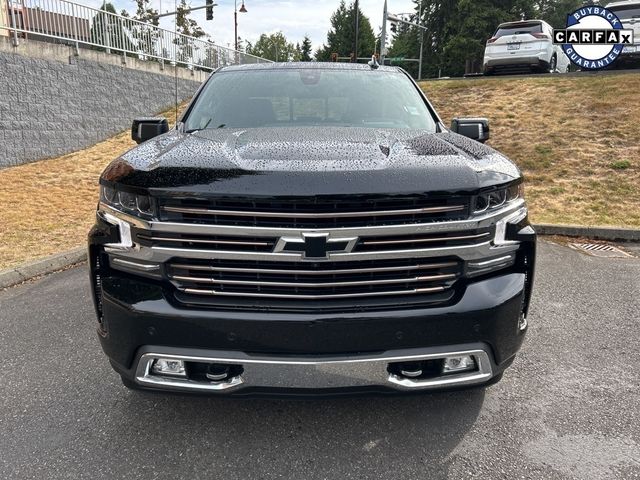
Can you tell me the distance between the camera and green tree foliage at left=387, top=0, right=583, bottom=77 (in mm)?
41094

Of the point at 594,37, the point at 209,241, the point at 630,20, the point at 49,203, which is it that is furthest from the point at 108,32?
the point at 209,241

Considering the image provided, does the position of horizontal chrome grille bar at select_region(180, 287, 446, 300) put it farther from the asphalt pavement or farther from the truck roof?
the truck roof

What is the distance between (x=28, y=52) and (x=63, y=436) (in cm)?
1078

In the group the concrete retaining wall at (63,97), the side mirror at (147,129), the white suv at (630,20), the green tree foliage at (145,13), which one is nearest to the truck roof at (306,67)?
the side mirror at (147,129)

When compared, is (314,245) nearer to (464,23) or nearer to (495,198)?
(495,198)

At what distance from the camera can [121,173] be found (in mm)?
2133

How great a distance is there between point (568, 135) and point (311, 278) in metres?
9.33

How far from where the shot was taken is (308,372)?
6.40 feet

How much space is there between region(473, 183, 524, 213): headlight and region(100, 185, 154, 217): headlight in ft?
4.39

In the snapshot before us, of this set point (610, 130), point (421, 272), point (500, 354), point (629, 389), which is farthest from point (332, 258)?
point (610, 130)

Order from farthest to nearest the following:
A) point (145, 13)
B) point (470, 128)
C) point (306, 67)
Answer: point (145, 13), point (306, 67), point (470, 128)

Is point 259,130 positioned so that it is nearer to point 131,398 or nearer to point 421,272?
point 421,272

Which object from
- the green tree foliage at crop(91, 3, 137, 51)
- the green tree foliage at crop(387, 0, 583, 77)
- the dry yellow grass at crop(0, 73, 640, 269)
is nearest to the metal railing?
the green tree foliage at crop(91, 3, 137, 51)

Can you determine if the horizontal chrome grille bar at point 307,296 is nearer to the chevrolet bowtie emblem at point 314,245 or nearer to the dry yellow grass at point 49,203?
the chevrolet bowtie emblem at point 314,245
